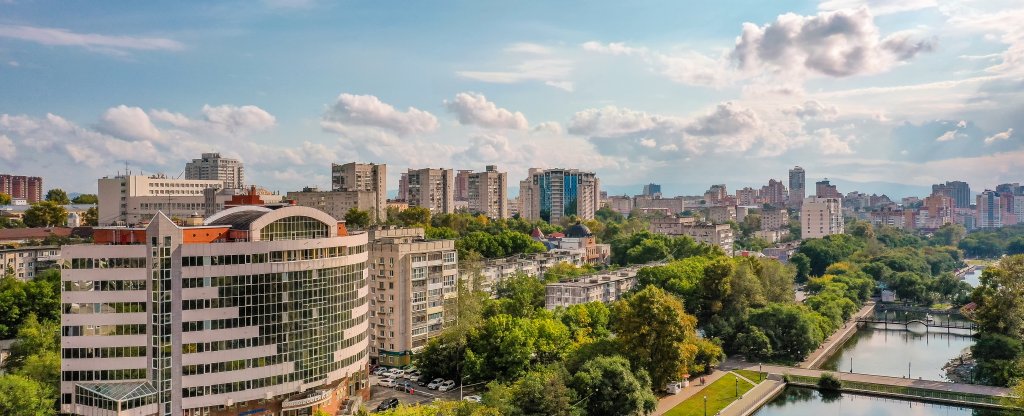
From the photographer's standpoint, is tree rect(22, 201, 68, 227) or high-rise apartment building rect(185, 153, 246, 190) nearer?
tree rect(22, 201, 68, 227)

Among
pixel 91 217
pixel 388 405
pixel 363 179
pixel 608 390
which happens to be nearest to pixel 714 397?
pixel 608 390

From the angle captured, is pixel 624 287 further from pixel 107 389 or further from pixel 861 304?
pixel 107 389

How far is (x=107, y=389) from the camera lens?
3378 cm

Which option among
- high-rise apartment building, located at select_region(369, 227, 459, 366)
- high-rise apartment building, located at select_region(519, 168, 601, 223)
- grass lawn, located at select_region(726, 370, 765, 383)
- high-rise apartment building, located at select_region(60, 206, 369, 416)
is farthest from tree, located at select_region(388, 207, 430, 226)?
high-rise apartment building, located at select_region(60, 206, 369, 416)

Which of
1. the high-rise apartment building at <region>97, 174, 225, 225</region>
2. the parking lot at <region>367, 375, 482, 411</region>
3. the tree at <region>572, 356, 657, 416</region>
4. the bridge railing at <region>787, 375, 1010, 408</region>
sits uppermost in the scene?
the high-rise apartment building at <region>97, 174, 225, 225</region>

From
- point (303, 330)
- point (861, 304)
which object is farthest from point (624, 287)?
point (303, 330)

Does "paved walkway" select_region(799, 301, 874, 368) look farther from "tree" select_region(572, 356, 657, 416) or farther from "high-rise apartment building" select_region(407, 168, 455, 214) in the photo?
"high-rise apartment building" select_region(407, 168, 455, 214)

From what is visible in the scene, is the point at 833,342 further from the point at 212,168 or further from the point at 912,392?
the point at 212,168

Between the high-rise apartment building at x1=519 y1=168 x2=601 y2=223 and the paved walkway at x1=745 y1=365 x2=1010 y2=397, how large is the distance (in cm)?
9862

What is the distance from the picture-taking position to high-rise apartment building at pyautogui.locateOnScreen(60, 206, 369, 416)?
34.2 metres

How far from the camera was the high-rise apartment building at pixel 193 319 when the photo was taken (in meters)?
34.2

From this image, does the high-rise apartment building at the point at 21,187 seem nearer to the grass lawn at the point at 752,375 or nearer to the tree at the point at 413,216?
the tree at the point at 413,216

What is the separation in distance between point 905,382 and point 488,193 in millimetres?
99959

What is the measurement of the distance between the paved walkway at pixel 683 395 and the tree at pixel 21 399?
3009 cm
